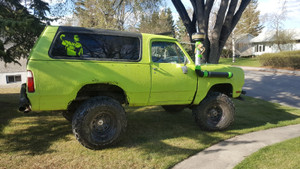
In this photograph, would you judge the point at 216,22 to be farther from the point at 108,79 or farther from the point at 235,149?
the point at 108,79

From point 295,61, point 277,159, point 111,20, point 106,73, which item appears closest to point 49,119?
point 106,73

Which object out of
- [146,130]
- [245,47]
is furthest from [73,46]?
[245,47]

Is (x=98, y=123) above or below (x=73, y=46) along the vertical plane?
below

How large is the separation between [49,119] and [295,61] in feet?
81.5

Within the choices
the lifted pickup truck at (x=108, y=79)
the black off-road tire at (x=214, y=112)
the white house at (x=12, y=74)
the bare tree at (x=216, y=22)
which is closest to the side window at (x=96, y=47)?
the lifted pickup truck at (x=108, y=79)

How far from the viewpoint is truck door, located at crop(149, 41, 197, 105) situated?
4.51 m

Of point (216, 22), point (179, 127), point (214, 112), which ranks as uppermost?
point (216, 22)

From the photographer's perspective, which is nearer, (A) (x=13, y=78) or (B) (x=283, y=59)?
(A) (x=13, y=78)

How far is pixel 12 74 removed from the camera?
16031mm

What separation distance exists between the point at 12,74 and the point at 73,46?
14930 millimetres

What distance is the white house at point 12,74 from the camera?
1569cm

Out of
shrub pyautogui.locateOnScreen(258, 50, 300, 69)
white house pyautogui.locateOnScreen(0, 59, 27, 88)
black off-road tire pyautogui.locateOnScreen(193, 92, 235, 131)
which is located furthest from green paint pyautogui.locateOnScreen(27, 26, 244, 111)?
shrub pyautogui.locateOnScreen(258, 50, 300, 69)

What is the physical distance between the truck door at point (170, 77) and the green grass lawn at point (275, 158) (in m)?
1.77

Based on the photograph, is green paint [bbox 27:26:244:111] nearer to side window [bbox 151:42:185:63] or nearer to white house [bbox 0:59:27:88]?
side window [bbox 151:42:185:63]
